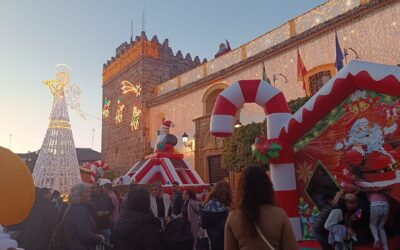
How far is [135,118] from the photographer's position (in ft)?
68.5

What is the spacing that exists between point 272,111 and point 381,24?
6.23m

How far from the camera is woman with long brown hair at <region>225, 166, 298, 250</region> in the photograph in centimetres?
240

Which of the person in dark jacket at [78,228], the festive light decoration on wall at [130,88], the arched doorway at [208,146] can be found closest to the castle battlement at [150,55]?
the festive light decoration on wall at [130,88]

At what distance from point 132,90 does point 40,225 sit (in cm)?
1643

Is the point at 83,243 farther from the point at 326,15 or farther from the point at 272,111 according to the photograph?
the point at 326,15

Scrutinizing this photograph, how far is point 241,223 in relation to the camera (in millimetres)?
2463

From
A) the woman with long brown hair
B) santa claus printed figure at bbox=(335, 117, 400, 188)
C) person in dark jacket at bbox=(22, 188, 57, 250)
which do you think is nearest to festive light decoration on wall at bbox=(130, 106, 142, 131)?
person in dark jacket at bbox=(22, 188, 57, 250)

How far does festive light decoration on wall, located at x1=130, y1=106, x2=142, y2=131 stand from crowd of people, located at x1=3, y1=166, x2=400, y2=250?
1519 cm

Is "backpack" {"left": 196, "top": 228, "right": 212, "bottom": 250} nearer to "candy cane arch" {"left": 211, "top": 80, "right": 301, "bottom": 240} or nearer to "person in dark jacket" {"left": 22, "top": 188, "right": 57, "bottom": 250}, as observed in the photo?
"candy cane arch" {"left": 211, "top": 80, "right": 301, "bottom": 240}

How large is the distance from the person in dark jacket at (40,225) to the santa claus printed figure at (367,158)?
14.2 feet

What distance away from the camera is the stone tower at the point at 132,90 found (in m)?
20.4

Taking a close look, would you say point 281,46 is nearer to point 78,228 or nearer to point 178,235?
point 178,235

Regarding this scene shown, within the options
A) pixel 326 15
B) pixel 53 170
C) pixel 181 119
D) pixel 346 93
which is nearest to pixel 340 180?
pixel 346 93

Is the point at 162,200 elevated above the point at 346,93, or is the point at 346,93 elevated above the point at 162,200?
the point at 346,93
